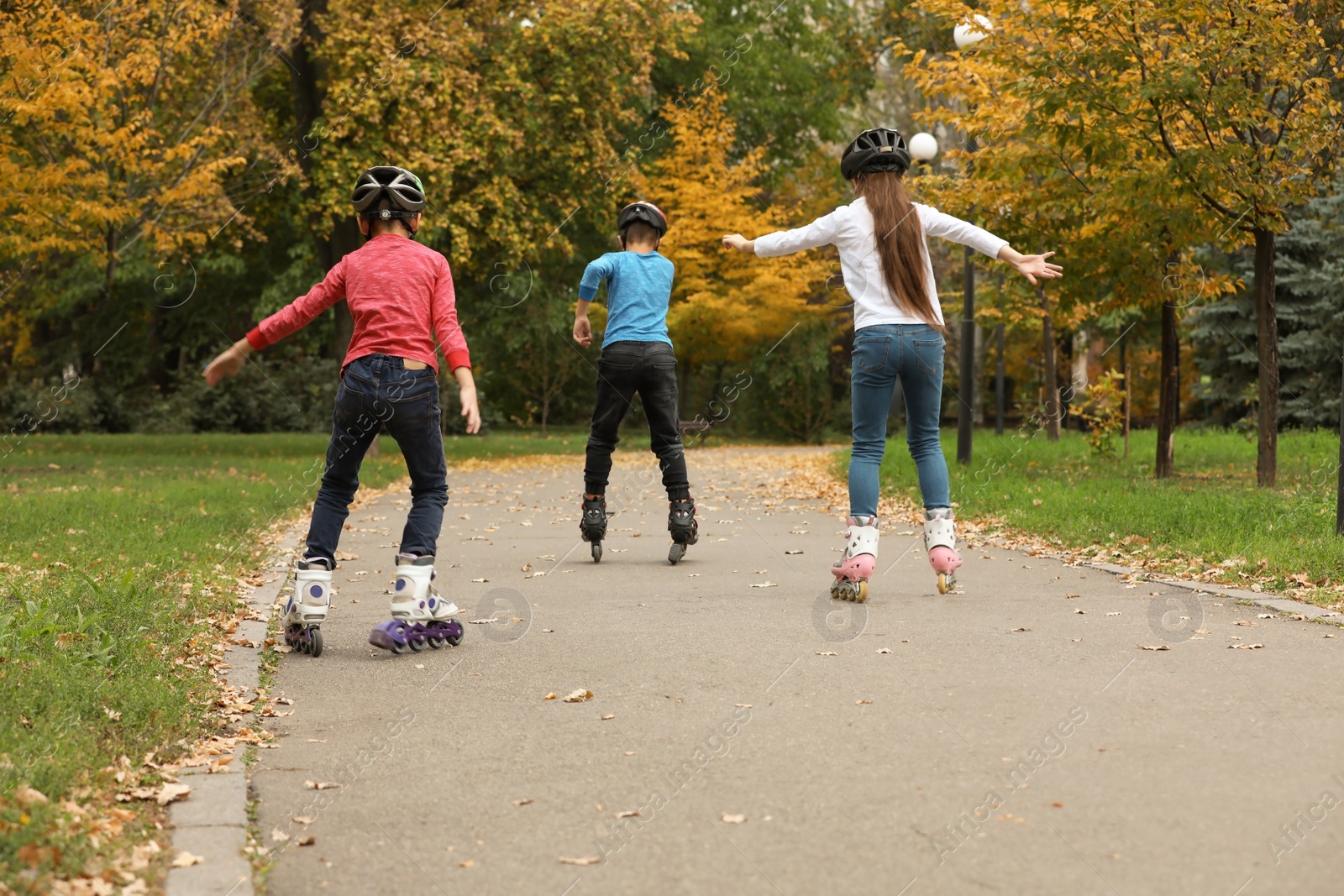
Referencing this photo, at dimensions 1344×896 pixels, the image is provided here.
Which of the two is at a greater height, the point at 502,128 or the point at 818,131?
the point at 818,131

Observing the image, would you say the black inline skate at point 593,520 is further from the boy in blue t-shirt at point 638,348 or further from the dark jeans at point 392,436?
the dark jeans at point 392,436

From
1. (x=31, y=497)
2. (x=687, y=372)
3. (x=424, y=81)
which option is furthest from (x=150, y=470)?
(x=687, y=372)

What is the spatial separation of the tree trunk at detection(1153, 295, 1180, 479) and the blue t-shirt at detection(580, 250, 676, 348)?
7795mm

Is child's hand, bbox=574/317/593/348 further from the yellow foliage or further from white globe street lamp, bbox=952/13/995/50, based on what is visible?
the yellow foliage

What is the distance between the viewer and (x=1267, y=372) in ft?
41.0

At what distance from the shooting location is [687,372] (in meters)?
32.6

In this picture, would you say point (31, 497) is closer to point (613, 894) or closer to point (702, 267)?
point (613, 894)

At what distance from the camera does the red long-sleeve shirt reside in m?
5.77

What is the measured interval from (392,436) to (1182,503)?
6.88 meters

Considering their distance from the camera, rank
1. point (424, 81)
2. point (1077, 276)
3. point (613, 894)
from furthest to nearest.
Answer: point (424, 81)
point (1077, 276)
point (613, 894)

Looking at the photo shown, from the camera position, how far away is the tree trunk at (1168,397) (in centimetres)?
1473

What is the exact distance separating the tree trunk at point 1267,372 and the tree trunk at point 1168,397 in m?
1.64

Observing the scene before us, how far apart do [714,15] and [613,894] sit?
31455mm

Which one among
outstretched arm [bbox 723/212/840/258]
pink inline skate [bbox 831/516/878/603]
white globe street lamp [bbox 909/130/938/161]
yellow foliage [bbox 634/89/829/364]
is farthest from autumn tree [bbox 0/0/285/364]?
pink inline skate [bbox 831/516/878/603]
